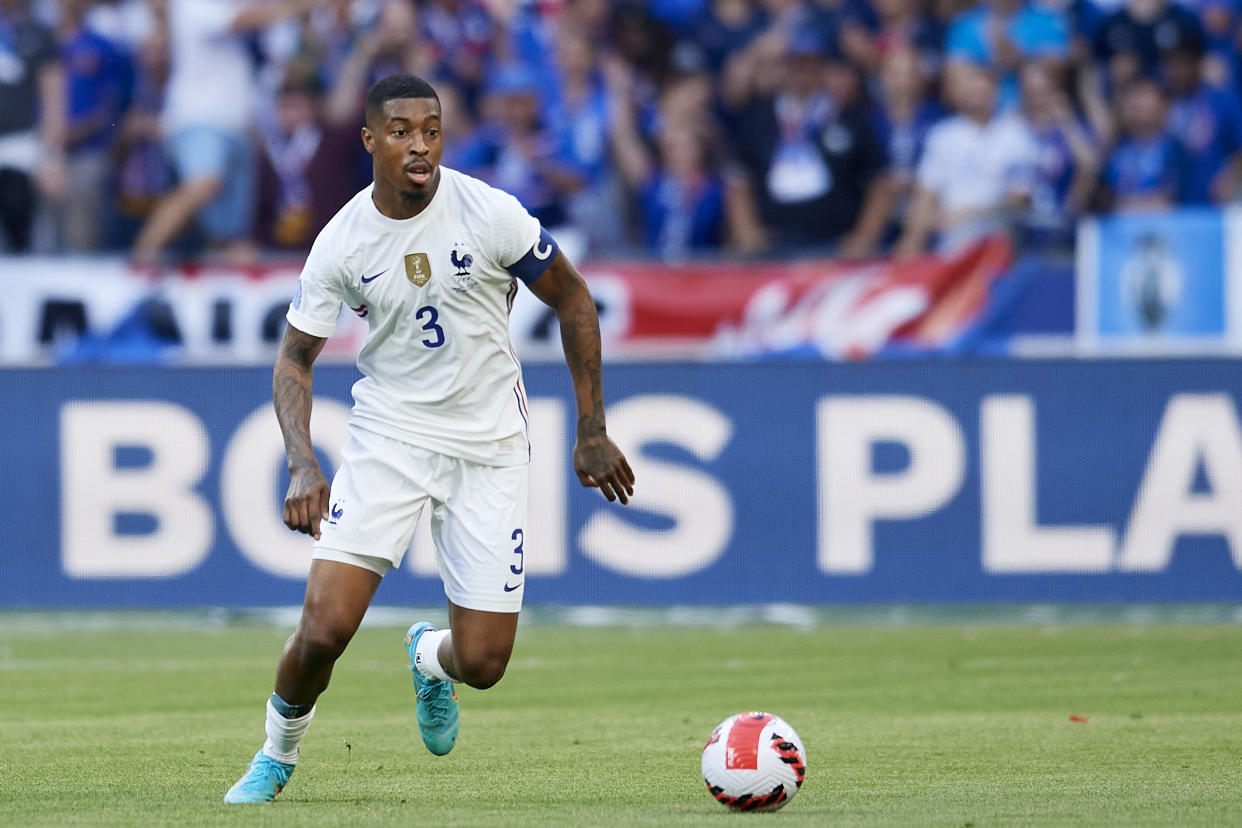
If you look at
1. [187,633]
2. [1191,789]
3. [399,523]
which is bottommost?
[187,633]

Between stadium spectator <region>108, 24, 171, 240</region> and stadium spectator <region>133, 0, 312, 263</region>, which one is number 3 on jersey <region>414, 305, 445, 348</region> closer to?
stadium spectator <region>133, 0, 312, 263</region>

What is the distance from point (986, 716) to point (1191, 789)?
252 cm

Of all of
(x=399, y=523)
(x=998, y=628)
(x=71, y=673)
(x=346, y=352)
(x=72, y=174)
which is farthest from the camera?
(x=72, y=174)

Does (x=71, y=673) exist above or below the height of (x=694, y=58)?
below

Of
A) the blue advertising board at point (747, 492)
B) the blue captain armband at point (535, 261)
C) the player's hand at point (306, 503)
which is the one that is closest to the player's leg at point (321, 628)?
the player's hand at point (306, 503)

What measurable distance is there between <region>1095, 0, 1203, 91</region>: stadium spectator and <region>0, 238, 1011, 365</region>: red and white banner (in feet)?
9.53

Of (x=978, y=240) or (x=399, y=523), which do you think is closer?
(x=399, y=523)

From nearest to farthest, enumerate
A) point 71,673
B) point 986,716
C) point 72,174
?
point 986,716
point 71,673
point 72,174

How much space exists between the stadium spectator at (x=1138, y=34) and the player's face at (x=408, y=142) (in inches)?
450

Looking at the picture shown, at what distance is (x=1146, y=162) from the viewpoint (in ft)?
54.5

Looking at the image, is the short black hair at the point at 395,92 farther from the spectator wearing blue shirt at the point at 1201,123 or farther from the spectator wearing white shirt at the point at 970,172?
the spectator wearing blue shirt at the point at 1201,123

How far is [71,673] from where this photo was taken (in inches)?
464

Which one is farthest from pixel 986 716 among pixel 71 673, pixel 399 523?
pixel 71 673

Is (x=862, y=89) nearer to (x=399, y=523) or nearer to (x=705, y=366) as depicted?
(x=705, y=366)
